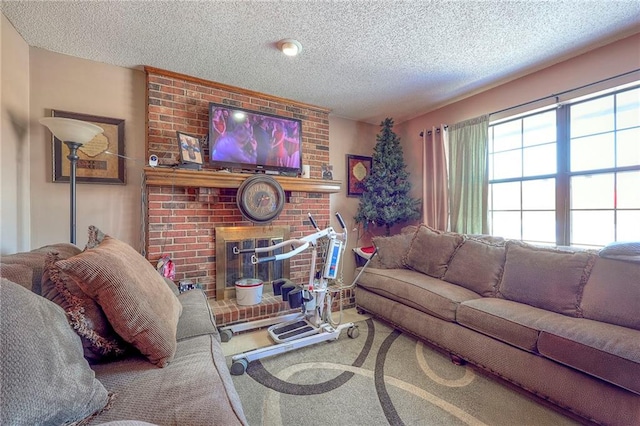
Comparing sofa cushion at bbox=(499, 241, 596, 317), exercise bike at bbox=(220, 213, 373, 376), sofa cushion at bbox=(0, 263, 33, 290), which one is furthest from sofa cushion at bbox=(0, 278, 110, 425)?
sofa cushion at bbox=(499, 241, 596, 317)

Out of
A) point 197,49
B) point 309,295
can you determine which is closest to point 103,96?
point 197,49

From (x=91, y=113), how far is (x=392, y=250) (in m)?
3.18

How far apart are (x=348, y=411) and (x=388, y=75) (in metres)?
2.79

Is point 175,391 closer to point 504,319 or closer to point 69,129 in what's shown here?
point 504,319

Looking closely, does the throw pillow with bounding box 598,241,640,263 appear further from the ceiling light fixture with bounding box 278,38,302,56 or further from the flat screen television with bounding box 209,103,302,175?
the flat screen television with bounding box 209,103,302,175

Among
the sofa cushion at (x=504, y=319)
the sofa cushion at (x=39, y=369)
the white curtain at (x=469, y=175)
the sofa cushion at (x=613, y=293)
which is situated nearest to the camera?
the sofa cushion at (x=39, y=369)

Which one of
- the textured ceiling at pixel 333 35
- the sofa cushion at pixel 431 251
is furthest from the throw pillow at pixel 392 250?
the textured ceiling at pixel 333 35

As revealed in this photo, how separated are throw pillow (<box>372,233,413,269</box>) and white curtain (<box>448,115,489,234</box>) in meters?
0.69

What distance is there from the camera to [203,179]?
2.66 meters

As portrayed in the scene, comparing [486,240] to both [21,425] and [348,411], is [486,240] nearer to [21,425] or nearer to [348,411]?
[348,411]

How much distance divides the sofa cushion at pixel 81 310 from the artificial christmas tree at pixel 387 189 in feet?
9.94

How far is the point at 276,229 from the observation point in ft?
10.5

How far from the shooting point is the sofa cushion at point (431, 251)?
8.66 feet

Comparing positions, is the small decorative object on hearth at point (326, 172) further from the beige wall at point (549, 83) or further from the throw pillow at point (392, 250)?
the beige wall at point (549, 83)
